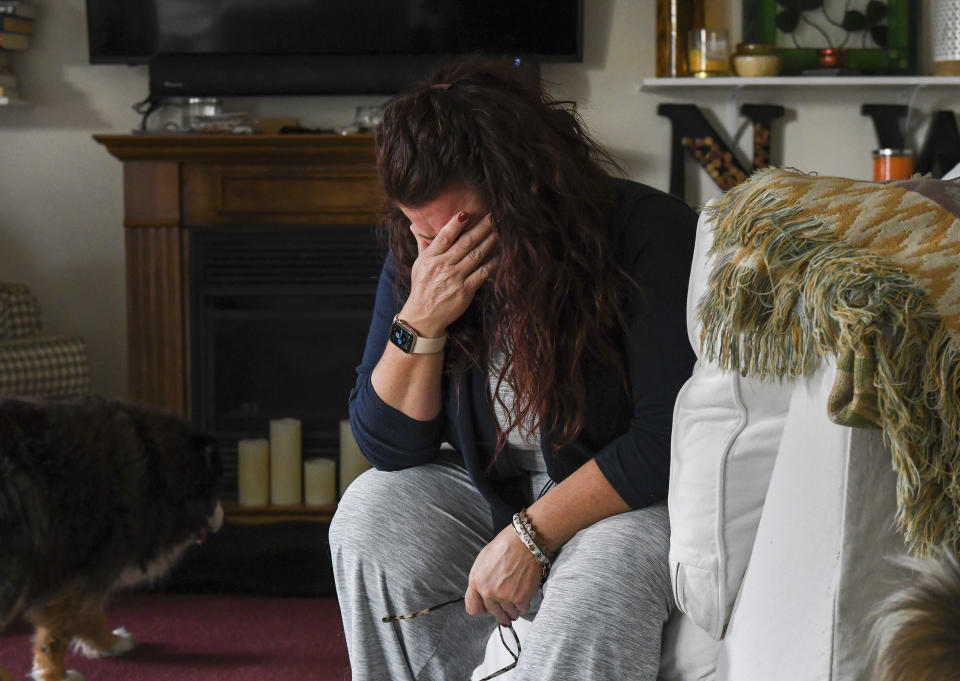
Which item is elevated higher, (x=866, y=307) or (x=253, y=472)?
(x=866, y=307)

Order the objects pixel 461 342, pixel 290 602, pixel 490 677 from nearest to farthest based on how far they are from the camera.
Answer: pixel 490 677 < pixel 461 342 < pixel 290 602

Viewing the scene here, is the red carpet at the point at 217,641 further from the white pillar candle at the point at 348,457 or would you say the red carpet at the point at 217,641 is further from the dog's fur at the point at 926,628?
the dog's fur at the point at 926,628

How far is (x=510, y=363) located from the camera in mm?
1132

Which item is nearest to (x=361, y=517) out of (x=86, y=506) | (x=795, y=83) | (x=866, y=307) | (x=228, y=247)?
(x=86, y=506)

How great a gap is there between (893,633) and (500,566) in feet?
1.66

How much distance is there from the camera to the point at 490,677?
105cm

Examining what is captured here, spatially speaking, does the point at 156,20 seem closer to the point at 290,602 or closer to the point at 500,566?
the point at 290,602

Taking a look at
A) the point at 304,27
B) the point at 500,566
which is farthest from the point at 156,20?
the point at 500,566

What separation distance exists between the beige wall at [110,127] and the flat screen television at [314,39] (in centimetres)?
13

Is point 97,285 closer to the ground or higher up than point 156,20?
closer to the ground

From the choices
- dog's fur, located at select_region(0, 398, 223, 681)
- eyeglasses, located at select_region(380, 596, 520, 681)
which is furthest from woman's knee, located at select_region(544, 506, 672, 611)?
dog's fur, located at select_region(0, 398, 223, 681)

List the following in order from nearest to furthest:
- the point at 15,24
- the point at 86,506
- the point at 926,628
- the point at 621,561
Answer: the point at 926,628
the point at 621,561
the point at 86,506
the point at 15,24

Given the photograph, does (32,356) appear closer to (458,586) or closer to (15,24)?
(15,24)

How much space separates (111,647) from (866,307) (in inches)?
61.8
